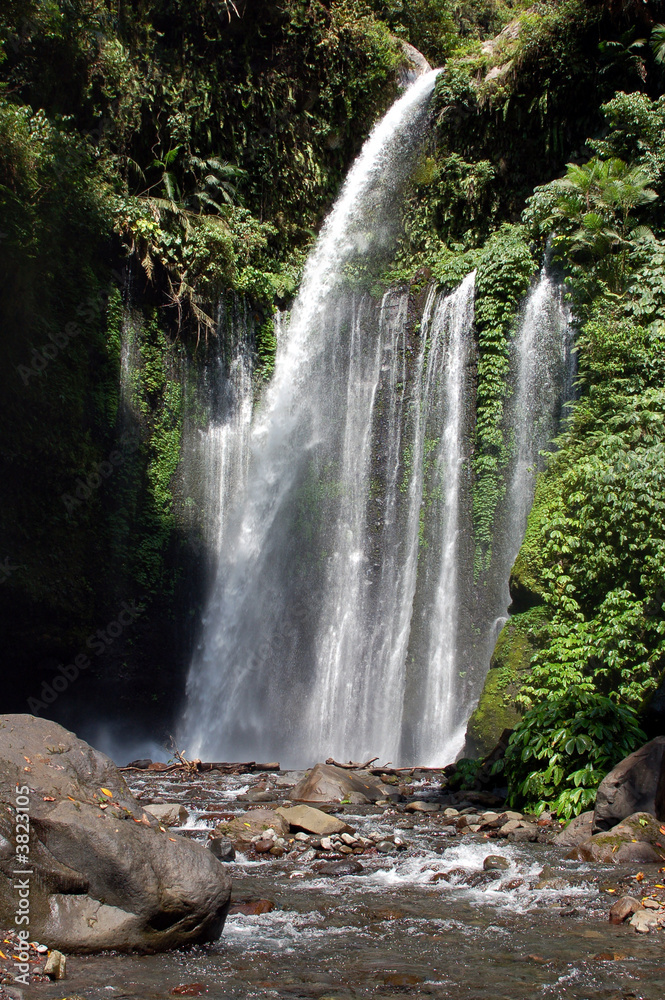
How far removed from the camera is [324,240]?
18906 millimetres

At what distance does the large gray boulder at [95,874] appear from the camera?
12.9ft

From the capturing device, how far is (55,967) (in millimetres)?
3658

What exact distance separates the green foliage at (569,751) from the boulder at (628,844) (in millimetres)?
1267

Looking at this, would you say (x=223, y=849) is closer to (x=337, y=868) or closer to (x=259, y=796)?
(x=337, y=868)

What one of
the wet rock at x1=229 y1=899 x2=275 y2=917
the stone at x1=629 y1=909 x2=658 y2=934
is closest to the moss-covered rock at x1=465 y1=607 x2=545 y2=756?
the stone at x1=629 y1=909 x2=658 y2=934

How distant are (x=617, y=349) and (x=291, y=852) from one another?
334 inches

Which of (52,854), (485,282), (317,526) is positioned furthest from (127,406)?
(52,854)

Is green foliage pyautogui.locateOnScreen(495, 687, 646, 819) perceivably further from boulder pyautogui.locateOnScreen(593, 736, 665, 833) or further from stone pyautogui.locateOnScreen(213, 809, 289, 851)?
stone pyautogui.locateOnScreen(213, 809, 289, 851)

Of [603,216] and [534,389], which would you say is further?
[534,389]

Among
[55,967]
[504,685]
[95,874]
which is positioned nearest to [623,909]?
[95,874]

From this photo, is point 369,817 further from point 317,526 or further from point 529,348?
point 529,348

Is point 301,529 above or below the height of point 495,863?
above

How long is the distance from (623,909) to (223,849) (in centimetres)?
331

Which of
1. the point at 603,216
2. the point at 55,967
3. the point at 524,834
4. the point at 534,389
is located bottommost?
the point at 524,834
